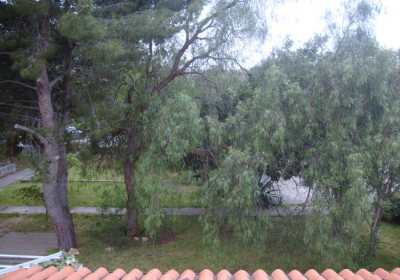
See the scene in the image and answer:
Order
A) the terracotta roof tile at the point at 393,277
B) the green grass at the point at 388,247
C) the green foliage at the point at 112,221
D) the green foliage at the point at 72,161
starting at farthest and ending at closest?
the green foliage at the point at 72,161 < the green foliage at the point at 112,221 < the green grass at the point at 388,247 < the terracotta roof tile at the point at 393,277

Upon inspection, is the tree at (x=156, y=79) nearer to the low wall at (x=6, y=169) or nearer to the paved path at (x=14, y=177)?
the paved path at (x=14, y=177)

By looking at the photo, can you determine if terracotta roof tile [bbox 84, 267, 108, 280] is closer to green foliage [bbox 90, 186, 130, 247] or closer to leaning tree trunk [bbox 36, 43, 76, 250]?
leaning tree trunk [bbox 36, 43, 76, 250]

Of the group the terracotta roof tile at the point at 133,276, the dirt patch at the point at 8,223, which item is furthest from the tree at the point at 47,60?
the terracotta roof tile at the point at 133,276

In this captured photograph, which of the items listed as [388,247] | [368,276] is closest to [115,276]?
[368,276]

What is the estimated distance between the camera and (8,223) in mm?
12344

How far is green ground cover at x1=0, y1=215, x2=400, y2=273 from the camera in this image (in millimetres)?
7277

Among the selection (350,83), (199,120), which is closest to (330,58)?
(350,83)

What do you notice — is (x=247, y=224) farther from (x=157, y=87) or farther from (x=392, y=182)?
(x=157, y=87)

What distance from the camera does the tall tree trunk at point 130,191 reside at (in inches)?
360

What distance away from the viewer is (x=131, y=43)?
8844mm

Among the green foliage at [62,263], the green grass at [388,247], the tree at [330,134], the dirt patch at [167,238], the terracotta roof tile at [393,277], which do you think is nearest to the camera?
the terracotta roof tile at [393,277]

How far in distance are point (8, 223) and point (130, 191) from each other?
5501 mm

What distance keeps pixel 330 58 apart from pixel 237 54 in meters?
2.00

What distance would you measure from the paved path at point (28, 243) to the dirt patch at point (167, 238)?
9.38ft
